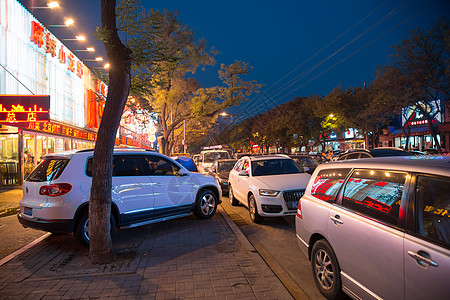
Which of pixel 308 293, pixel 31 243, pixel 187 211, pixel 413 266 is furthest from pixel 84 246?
pixel 413 266

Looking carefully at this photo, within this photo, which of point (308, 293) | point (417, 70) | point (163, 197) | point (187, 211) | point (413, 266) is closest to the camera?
point (413, 266)

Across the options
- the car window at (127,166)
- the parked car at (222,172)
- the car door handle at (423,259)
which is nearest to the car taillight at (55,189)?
the car window at (127,166)

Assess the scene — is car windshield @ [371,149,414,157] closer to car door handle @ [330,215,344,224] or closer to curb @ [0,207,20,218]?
car door handle @ [330,215,344,224]

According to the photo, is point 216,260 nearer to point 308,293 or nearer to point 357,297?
point 308,293

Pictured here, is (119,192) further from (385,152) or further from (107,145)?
(385,152)

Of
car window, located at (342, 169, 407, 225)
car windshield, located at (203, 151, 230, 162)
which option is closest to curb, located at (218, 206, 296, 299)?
car window, located at (342, 169, 407, 225)

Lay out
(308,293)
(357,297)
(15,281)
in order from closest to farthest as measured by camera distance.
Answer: (357,297)
(308,293)
(15,281)

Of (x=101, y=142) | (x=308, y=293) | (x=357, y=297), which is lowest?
(x=308, y=293)

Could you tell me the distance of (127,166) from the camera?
6.21 m

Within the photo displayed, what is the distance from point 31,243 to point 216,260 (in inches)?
147

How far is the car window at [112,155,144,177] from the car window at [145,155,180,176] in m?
0.21

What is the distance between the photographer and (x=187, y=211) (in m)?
7.11

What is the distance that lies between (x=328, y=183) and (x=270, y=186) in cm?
314

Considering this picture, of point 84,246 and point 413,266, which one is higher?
point 413,266
